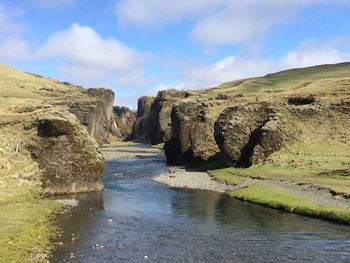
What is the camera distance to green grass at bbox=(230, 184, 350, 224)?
44.0m

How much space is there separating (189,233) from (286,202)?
1682cm

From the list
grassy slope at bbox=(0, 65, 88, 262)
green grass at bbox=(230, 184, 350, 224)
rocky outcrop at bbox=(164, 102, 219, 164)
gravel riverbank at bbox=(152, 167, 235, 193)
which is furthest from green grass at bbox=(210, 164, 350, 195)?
grassy slope at bbox=(0, 65, 88, 262)

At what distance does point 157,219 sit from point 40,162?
20.9 meters

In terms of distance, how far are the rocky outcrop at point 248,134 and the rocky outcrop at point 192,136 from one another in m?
10.7

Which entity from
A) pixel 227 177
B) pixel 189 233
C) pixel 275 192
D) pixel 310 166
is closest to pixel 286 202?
pixel 275 192

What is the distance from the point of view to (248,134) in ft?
306

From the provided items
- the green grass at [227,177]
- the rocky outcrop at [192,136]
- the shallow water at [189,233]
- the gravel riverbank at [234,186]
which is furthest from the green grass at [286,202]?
the rocky outcrop at [192,136]

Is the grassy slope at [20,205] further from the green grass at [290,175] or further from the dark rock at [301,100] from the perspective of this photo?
the dark rock at [301,100]

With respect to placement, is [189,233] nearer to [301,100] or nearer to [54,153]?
[54,153]

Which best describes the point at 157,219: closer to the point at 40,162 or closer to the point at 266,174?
the point at 40,162

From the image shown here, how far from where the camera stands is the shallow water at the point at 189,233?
1265 inches

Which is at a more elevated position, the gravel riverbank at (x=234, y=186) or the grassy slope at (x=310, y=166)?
the grassy slope at (x=310, y=166)

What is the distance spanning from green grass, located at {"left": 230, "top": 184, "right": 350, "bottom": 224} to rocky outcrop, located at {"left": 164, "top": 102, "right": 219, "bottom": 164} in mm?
39486

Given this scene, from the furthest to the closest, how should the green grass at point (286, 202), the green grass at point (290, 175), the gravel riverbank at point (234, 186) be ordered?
the green grass at point (290, 175), the gravel riverbank at point (234, 186), the green grass at point (286, 202)
